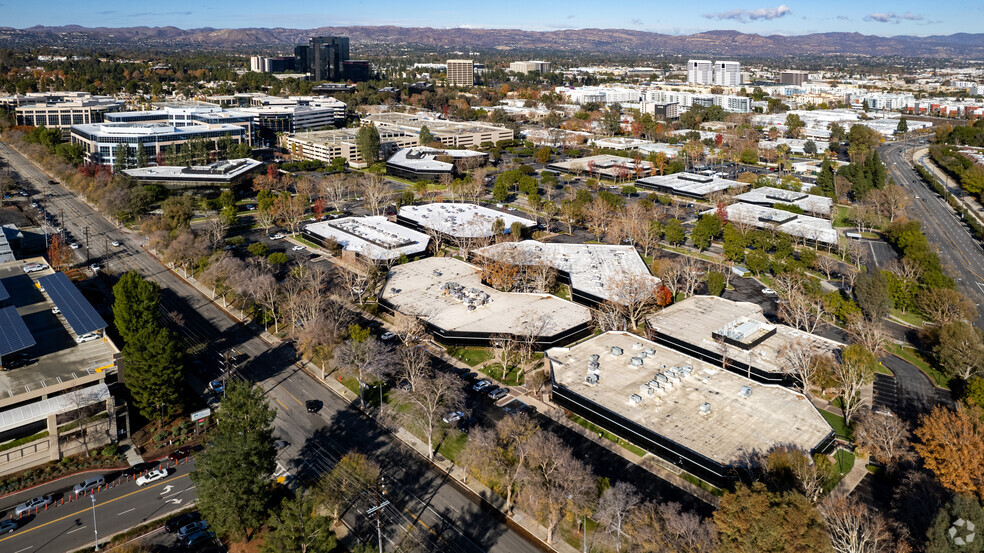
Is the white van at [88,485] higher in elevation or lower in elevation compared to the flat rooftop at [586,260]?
lower

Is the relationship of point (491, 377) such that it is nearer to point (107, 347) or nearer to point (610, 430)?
point (610, 430)

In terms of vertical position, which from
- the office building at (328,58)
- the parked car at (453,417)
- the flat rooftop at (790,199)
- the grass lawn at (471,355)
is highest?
the office building at (328,58)

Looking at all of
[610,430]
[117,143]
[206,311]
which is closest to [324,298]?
[206,311]

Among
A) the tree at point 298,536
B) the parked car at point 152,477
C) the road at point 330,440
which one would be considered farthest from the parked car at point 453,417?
the parked car at point 152,477

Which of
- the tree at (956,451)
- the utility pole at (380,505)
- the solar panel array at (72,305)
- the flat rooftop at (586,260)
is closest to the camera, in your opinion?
the utility pole at (380,505)

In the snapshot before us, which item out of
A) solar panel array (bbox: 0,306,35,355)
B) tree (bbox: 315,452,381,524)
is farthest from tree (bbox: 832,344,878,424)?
solar panel array (bbox: 0,306,35,355)

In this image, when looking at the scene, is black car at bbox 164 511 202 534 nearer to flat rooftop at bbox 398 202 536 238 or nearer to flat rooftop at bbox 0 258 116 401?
flat rooftop at bbox 0 258 116 401

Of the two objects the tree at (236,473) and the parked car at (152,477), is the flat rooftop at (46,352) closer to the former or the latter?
the parked car at (152,477)
